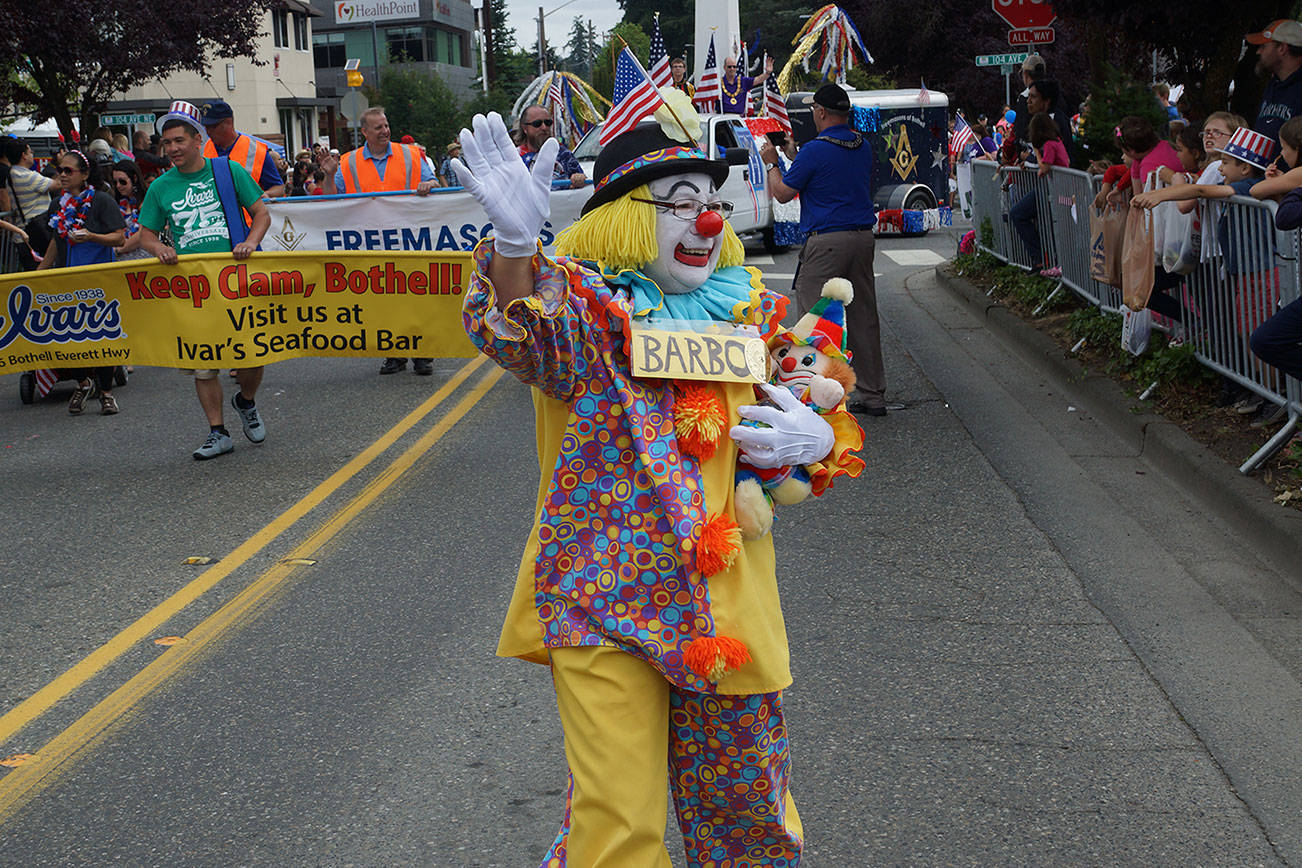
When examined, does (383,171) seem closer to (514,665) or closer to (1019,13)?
(514,665)

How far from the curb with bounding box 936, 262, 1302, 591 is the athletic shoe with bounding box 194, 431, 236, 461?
211 inches

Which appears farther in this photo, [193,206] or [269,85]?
[269,85]

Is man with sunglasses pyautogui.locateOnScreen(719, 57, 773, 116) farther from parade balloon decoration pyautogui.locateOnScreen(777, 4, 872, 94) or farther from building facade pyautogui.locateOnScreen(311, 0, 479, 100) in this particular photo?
building facade pyautogui.locateOnScreen(311, 0, 479, 100)

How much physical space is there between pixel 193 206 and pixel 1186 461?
5.76 meters

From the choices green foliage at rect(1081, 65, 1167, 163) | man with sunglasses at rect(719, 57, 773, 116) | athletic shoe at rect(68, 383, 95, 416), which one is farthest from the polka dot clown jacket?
man with sunglasses at rect(719, 57, 773, 116)

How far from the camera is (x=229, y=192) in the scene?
838 centimetres

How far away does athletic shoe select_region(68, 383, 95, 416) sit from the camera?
33.7 feet

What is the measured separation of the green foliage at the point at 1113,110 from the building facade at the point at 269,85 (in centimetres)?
4528

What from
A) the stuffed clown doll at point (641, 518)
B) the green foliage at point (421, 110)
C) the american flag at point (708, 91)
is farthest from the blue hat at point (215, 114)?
the green foliage at point (421, 110)

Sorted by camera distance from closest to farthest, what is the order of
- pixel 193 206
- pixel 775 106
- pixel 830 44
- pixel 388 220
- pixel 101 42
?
1. pixel 193 206
2. pixel 388 220
3. pixel 775 106
4. pixel 101 42
5. pixel 830 44

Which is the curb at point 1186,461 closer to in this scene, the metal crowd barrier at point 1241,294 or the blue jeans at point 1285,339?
the metal crowd barrier at point 1241,294

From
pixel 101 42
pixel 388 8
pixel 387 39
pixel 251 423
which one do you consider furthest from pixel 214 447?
pixel 387 39

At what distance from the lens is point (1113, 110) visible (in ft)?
36.8

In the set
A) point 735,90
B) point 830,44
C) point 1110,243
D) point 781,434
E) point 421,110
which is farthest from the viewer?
point 421,110
